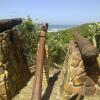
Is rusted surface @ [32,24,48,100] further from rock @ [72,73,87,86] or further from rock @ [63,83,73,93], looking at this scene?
rock @ [72,73,87,86]

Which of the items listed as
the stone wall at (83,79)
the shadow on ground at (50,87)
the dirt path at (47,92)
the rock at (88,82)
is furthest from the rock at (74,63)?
the shadow on ground at (50,87)

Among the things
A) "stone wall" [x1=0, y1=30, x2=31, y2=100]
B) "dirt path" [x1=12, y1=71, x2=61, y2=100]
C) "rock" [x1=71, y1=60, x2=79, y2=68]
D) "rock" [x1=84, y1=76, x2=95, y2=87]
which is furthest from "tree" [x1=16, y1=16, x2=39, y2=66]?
"rock" [x1=84, y1=76, x2=95, y2=87]

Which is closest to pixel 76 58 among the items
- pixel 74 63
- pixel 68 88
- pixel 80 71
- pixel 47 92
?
pixel 74 63

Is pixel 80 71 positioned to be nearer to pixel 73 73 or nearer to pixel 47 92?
pixel 73 73

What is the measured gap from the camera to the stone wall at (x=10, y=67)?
10195 mm

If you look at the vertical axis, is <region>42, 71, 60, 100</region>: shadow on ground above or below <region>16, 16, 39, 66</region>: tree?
below

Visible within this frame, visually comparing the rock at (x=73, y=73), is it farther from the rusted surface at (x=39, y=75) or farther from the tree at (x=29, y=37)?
the tree at (x=29, y=37)

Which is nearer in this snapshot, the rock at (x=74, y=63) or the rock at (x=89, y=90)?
the rock at (x=89, y=90)

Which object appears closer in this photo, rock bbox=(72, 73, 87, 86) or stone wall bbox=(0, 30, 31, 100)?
rock bbox=(72, 73, 87, 86)

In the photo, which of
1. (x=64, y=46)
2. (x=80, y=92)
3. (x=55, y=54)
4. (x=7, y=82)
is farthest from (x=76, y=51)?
(x=64, y=46)

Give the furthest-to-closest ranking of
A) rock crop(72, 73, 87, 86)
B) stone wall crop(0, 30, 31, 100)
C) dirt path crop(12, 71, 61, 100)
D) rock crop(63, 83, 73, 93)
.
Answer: dirt path crop(12, 71, 61, 100) → stone wall crop(0, 30, 31, 100) → rock crop(63, 83, 73, 93) → rock crop(72, 73, 87, 86)

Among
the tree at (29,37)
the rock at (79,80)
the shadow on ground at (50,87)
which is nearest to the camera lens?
the rock at (79,80)

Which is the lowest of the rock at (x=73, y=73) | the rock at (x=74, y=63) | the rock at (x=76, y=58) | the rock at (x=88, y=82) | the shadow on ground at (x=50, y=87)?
the shadow on ground at (x=50, y=87)

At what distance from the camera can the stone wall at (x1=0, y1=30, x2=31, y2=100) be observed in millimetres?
10195
